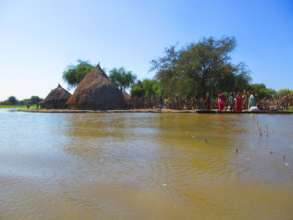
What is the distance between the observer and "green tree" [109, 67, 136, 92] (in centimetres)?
5100

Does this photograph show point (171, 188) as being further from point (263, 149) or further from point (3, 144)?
point (3, 144)

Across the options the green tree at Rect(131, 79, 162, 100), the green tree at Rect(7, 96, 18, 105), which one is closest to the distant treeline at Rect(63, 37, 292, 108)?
the green tree at Rect(131, 79, 162, 100)

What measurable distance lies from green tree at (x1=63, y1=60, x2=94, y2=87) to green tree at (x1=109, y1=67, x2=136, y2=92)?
4.52m

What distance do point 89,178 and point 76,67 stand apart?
4698 centimetres

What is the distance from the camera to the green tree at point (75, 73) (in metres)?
46.9

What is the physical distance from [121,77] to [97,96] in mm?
22209

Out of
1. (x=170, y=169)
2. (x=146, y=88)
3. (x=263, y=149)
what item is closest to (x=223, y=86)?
(x=263, y=149)

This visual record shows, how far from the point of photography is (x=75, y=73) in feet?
157

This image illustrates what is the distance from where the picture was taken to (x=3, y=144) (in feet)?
20.0

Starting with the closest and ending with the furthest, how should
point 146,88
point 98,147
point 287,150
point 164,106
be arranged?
point 287,150, point 98,147, point 164,106, point 146,88

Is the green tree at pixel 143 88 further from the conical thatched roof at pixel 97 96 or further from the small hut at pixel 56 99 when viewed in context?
the conical thatched roof at pixel 97 96

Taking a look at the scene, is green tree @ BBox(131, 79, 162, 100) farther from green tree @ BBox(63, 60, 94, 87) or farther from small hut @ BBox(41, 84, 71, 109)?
small hut @ BBox(41, 84, 71, 109)

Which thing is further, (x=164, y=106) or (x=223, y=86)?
(x=164, y=106)

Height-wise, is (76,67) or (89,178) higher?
(76,67)
